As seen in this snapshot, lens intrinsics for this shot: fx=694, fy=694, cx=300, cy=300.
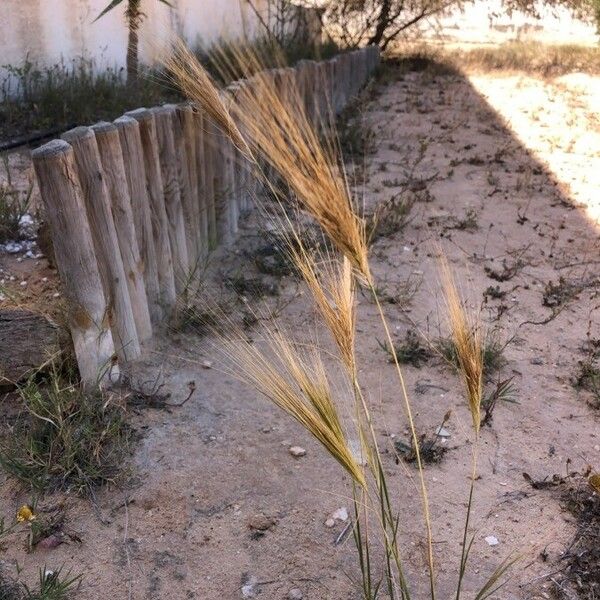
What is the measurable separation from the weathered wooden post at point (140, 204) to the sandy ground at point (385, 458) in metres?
0.23

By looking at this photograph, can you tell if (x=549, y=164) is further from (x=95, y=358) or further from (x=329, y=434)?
(x=329, y=434)

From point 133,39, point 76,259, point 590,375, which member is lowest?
point 590,375

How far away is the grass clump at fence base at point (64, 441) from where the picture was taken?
2.39 meters

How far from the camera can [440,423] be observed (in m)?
Answer: 2.84

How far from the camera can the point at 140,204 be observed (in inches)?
117

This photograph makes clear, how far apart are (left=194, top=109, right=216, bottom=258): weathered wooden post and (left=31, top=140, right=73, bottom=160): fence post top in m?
1.14

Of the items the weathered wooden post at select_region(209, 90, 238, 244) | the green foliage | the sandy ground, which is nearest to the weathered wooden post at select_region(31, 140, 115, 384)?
the sandy ground

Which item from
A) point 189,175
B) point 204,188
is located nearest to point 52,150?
point 189,175

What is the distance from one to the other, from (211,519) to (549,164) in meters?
4.76

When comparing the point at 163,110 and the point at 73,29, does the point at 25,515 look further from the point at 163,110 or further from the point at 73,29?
the point at 73,29

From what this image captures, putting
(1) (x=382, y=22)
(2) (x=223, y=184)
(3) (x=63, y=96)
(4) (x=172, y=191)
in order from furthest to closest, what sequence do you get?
(1) (x=382, y=22) < (3) (x=63, y=96) < (2) (x=223, y=184) < (4) (x=172, y=191)

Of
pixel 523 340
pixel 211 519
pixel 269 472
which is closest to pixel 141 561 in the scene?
pixel 211 519

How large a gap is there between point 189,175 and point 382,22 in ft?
25.9

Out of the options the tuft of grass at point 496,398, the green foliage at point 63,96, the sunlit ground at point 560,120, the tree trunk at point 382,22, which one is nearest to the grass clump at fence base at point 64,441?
the tuft of grass at point 496,398
